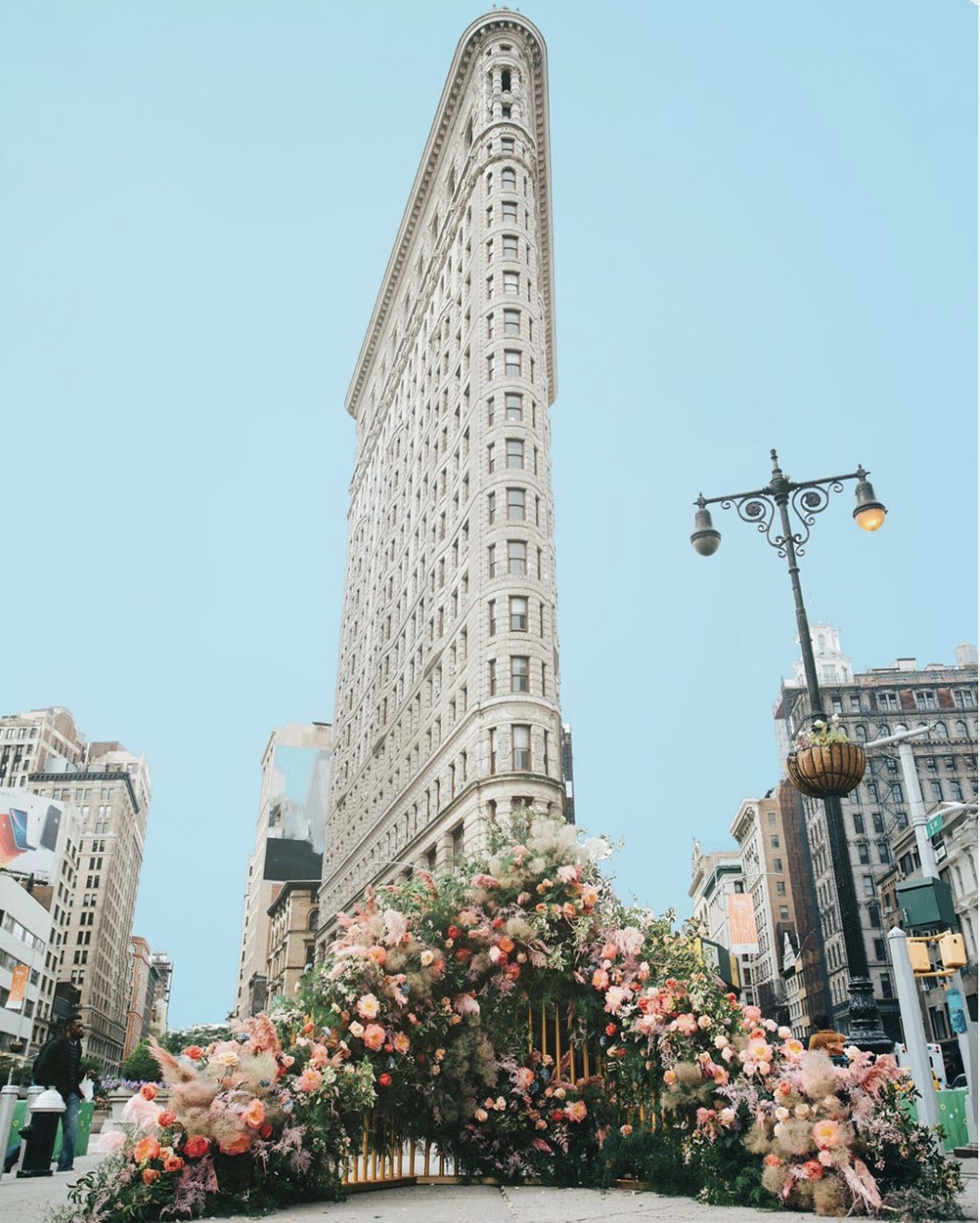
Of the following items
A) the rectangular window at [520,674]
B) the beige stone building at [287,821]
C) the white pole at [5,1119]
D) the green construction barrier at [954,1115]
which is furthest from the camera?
the beige stone building at [287,821]

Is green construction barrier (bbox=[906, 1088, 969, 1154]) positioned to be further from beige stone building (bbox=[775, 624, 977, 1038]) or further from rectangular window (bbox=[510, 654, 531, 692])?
beige stone building (bbox=[775, 624, 977, 1038])

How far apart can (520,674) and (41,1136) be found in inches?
1345

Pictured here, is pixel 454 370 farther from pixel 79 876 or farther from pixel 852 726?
pixel 79 876

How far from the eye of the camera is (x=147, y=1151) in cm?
683

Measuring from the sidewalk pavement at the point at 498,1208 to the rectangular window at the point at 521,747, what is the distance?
3382cm

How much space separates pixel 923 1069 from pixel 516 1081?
5994 millimetres

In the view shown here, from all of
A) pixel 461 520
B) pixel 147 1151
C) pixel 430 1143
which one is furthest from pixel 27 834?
pixel 147 1151

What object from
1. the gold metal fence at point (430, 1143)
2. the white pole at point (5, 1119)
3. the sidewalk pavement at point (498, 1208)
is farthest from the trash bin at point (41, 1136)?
the gold metal fence at point (430, 1143)

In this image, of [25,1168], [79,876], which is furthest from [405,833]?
[79,876]

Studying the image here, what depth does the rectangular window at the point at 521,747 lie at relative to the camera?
140 feet

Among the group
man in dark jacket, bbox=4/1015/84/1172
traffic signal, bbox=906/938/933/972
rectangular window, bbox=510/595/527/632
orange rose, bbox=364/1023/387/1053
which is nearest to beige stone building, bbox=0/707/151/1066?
rectangular window, bbox=510/595/527/632

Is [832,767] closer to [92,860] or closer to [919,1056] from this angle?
[919,1056]

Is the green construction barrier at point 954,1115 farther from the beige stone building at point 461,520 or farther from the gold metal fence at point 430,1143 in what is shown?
the beige stone building at point 461,520

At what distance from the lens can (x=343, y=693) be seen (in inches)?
3317
